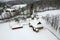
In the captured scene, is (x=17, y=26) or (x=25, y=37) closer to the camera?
(x=25, y=37)

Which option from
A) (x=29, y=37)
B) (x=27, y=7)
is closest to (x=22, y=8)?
(x=27, y=7)

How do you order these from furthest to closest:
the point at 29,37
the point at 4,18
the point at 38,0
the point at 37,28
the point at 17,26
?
the point at 38,0, the point at 4,18, the point at 17,26, the point at 37,28, the point at 29,37

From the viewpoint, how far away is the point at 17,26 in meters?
3.39

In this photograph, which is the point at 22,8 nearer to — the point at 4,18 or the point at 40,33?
the point at 4,18

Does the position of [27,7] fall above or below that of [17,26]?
above

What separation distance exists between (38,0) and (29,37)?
9.16 ft

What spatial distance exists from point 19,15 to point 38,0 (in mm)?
1547

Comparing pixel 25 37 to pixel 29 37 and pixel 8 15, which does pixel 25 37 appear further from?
pixel 8 15

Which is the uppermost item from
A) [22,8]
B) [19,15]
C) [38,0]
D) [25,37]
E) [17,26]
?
[38,0]

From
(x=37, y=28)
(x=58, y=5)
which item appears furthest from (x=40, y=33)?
(x=58, y=5)

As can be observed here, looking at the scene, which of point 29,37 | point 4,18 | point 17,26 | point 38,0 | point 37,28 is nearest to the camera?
point 29,37

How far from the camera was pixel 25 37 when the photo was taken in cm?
287

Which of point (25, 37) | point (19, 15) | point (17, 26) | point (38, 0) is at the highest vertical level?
point (38, 0)

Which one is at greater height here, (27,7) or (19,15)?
(27,7)
